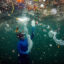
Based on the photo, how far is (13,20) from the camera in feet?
46.1

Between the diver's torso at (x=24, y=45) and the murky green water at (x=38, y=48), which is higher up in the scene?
the diver's torso at (x=24, y=45)

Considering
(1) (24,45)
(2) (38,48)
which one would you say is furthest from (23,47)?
(2) (38,48)

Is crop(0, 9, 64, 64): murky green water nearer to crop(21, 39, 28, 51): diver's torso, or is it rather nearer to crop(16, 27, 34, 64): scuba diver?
crop(16, 27, 34, 64): scuba diver

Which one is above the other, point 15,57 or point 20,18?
point 15,57

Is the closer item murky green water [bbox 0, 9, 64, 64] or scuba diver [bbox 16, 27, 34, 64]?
scuba diver [bbox 16, 27, 34, 64]

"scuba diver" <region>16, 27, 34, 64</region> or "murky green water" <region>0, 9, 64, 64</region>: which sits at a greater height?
"scuba diver" <region>16, 27, 34, 64</region>

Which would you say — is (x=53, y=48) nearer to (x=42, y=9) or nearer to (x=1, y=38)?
(x=1, y=38)

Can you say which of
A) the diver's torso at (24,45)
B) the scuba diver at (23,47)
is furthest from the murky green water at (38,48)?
the diver's torso at (24,45)

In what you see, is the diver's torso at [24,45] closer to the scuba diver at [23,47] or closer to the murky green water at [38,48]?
the scuba diver at [23,47]

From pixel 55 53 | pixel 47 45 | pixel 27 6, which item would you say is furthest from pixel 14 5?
pixel 55 53

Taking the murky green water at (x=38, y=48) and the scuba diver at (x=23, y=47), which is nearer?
the scuba diver at (x=23, y=47)

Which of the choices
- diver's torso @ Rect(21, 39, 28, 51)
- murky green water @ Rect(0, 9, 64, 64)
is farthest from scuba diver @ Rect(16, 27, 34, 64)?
murky green water @ Rect(0, 9, 64, 64)

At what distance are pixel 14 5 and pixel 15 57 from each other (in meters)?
12.9

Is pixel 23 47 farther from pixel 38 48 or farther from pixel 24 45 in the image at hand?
pixel 38 48
